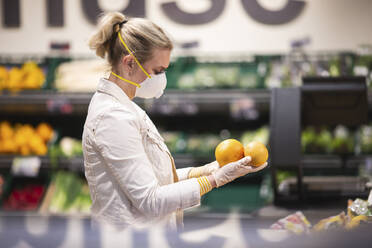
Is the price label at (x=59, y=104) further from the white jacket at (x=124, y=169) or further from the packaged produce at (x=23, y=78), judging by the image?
the white jacket at (x=124, y=169)

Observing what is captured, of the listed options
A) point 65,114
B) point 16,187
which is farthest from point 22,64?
point 16,187

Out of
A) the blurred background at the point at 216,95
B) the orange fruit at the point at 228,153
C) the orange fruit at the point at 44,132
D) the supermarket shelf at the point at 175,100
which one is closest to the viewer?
the orange fruit at the point at 228,153

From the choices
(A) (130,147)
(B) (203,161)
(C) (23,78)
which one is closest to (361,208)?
(A) (130,147)

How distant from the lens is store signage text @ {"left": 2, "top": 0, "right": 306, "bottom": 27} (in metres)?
4.54

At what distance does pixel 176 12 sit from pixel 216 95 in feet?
4.94

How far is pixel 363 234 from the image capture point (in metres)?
0.91

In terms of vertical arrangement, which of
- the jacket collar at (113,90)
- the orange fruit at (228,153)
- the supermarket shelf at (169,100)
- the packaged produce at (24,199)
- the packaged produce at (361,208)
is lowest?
the packaged produce at (24,199)

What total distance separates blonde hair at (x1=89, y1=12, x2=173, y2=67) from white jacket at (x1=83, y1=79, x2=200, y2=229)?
131mm

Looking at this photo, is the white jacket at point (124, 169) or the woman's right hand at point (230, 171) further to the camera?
the woman's right hand at point (230, 171)

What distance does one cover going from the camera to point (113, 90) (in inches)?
58.1

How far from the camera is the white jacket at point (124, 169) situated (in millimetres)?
1311

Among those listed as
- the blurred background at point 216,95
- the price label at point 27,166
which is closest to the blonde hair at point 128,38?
the blurred background at point 216,95

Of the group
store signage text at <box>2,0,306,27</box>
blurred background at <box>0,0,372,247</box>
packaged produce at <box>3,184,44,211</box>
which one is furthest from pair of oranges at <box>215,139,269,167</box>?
store signage text at <box>2,0,306,27</box>

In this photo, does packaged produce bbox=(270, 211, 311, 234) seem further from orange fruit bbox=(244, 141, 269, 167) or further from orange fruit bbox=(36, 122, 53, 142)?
orange fruit bbox=(36, 122, 53, 142)
